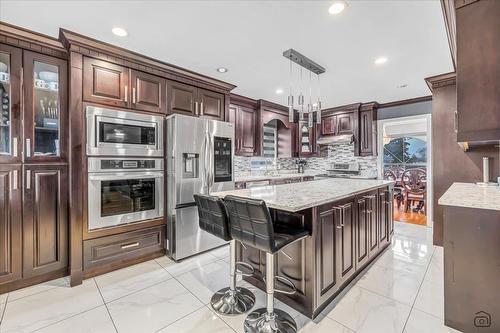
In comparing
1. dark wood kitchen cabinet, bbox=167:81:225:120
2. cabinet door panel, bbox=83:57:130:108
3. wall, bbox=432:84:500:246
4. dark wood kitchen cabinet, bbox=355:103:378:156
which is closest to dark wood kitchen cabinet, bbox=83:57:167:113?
cabinet door panel, bbox=83:57:130:108

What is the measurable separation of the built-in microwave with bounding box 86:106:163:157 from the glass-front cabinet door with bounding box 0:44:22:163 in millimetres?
583

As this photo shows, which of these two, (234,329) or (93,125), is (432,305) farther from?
(93,125)

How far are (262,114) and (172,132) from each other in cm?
236

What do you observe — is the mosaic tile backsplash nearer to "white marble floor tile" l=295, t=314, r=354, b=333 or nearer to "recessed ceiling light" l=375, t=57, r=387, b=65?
"recessed ceiling light" l=375, t=57, r=387, b=65

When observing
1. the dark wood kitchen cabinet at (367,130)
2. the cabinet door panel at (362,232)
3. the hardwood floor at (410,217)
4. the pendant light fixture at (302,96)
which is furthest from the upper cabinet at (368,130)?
the cabinet door panel at (362,232)

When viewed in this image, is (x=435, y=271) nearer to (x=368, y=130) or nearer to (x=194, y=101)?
(x=368, y=130)

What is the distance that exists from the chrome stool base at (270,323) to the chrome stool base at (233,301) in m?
0.14

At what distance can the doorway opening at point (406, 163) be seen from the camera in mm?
5069

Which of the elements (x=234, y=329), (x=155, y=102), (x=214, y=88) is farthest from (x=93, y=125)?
(x=234, y=329)

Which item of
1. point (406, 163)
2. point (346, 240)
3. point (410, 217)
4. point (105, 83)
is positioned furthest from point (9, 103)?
point (406, 163)

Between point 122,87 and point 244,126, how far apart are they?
91.3 inches

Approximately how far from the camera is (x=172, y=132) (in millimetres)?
2902

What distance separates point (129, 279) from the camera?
248 cm

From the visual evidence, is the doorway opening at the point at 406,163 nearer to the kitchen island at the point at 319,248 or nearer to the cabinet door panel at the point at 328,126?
the cabinet door panel at the point at 328,126
